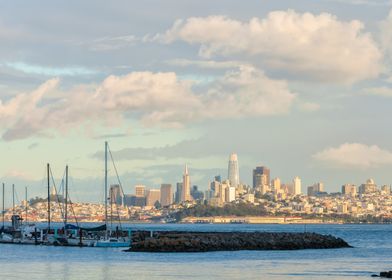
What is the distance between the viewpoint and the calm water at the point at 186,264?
64.1 m

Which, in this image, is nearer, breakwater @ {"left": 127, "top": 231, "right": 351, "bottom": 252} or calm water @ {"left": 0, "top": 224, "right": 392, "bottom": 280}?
calm water @ {"left": 0, "top": 224, "right": 392, "bottom": 280}

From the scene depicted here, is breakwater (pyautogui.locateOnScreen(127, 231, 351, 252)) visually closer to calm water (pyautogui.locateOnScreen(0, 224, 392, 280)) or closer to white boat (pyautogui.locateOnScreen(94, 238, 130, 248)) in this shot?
white boat (pyautogui.locateOnScreen(94, 238, 130, 248))

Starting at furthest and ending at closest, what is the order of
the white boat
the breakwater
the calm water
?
the white boat
the breakwater
the calm water

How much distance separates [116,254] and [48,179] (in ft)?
89.2

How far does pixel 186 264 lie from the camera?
7381 cm

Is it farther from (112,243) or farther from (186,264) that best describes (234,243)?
(186,264)

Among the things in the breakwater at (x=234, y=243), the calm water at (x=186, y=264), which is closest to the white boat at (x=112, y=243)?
the breakwater at (x=234, y=243)

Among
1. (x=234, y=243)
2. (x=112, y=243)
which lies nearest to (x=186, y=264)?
(x=234, y=243)

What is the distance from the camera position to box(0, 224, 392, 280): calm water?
6412 cm

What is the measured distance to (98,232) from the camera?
11162 cm

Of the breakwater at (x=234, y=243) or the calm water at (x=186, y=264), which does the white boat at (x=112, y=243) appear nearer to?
the breakwater at (x=234, y=243)

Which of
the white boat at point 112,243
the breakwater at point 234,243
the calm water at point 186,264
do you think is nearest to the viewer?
the calm water at point 186,264

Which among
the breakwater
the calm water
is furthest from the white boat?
the calm water

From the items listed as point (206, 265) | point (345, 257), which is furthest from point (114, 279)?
point (345, 257)
